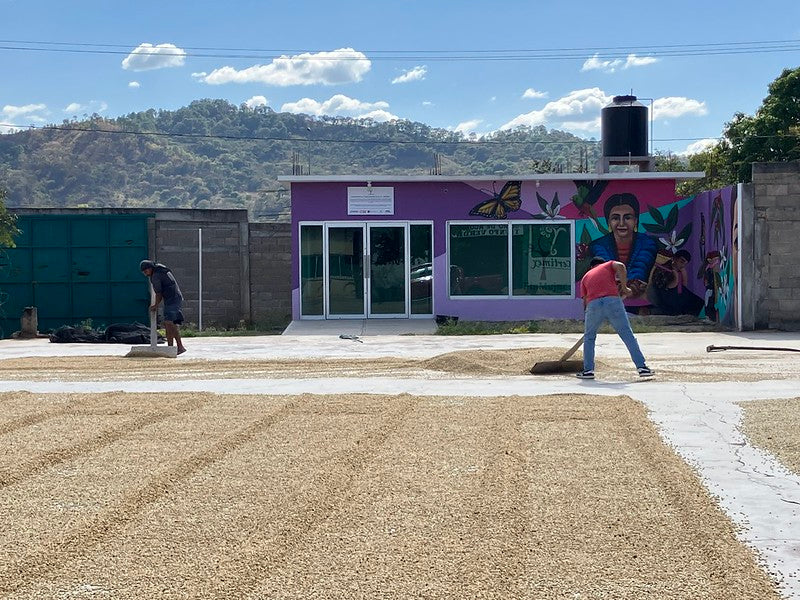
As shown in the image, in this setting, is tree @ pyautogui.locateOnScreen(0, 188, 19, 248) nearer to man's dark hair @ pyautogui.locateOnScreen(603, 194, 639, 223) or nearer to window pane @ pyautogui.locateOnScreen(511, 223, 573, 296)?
window pane @ pyautogui.locateOnScreen(511, 223, 573, 296)

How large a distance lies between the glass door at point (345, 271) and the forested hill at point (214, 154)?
204 feet

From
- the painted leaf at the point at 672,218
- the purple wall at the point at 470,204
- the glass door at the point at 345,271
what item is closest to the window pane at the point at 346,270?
the glass door at the point at 345,271

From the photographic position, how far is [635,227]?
2277cm

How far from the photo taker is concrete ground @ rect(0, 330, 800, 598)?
6609 millimetres

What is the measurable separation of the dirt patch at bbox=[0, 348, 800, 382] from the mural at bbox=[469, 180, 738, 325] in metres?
6.68

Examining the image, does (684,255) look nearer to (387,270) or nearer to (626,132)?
(626,132)

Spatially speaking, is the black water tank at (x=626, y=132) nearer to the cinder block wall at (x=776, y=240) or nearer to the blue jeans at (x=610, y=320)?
the cinder block wall at (x=776, y=240)

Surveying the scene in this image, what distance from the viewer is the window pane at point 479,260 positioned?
22781mm

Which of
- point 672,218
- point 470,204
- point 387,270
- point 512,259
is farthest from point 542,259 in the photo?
point 387,270

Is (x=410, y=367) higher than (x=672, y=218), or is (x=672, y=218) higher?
(x=672, y=218)

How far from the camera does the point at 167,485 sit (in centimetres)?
709

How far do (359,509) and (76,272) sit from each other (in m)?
18.1

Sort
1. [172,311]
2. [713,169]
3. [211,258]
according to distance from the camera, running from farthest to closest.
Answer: [713,169] < [211,258] < [172,311]

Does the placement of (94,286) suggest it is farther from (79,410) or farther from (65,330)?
(79,410)
